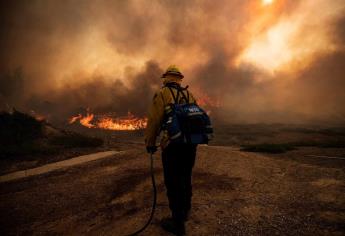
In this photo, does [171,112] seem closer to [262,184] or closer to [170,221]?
[170,221]

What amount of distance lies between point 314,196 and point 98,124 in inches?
1483

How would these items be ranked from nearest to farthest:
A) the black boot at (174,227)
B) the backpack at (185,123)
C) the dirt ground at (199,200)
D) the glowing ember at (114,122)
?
the backpack at (185,123), the black boot at (174,227), the dirt ground at (199,200), the glowing ember at (114,122)

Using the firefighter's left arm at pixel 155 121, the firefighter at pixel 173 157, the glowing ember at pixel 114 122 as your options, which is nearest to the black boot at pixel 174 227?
the firefighter at pixel 173 157

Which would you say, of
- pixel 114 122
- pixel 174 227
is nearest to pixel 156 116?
pixel 174 227

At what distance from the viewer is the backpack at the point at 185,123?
3426 mm

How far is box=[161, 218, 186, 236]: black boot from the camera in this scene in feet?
11.6

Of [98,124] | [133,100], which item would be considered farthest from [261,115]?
[98,124]

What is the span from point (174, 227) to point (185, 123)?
153 centimetres

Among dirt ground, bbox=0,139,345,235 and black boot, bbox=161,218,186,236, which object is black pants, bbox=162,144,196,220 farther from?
dirt ground, bbox=0,139,345,235

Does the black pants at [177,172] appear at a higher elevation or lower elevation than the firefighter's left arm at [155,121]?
lower

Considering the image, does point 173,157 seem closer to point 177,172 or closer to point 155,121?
point 177,172

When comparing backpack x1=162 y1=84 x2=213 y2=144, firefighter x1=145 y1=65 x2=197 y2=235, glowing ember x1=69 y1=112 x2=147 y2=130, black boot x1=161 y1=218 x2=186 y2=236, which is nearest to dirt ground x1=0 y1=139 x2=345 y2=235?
black boot x1=161 y1=218 x2=186 y2=236

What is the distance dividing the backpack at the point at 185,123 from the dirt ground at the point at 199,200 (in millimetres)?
1383

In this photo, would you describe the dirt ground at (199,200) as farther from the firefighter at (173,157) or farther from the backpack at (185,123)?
the backpack at (185,123)
